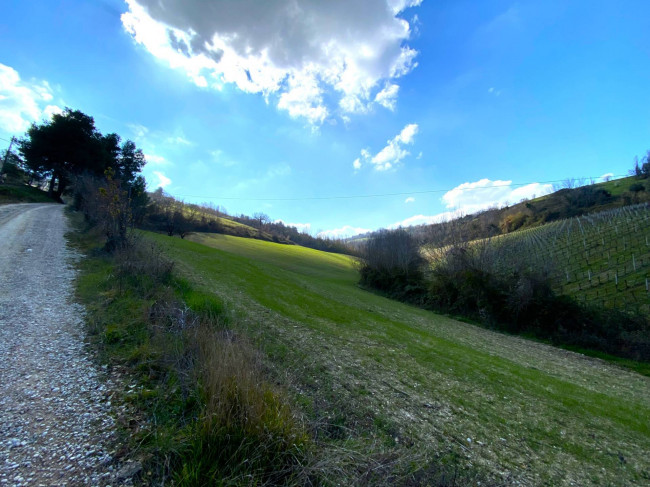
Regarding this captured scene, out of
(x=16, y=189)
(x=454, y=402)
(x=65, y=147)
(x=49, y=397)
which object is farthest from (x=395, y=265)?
(x=16, y=189)

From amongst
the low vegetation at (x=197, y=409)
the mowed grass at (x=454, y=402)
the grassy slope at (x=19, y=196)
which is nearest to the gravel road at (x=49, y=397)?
the low vegetation at (x=197, y=409)

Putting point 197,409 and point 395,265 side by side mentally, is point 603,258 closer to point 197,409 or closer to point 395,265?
point 395,265

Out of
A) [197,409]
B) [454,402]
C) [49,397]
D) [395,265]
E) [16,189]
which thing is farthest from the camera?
[395,265]

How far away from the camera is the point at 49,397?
13.7ft

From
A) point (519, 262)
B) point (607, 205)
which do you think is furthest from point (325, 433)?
point (607, 205)

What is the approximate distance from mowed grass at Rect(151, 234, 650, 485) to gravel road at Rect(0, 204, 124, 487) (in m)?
2.60

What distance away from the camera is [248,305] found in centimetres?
1362

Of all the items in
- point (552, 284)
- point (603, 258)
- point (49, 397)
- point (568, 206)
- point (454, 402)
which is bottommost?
point (454, 402)

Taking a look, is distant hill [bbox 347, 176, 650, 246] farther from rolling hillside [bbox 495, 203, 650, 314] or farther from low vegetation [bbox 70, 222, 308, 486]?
low vegetation [bbox 70, 222, 308, 486]

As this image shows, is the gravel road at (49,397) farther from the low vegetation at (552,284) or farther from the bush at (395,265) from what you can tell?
the bush at (395,265)

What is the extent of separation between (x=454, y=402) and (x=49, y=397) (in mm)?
8140

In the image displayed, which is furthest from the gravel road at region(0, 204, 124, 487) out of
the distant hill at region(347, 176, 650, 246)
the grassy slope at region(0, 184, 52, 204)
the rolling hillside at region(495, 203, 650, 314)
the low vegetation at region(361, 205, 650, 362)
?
the distant hill at region(347, 176, 650, 246)

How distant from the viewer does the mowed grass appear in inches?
200

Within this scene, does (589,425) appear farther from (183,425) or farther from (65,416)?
(65,416)
